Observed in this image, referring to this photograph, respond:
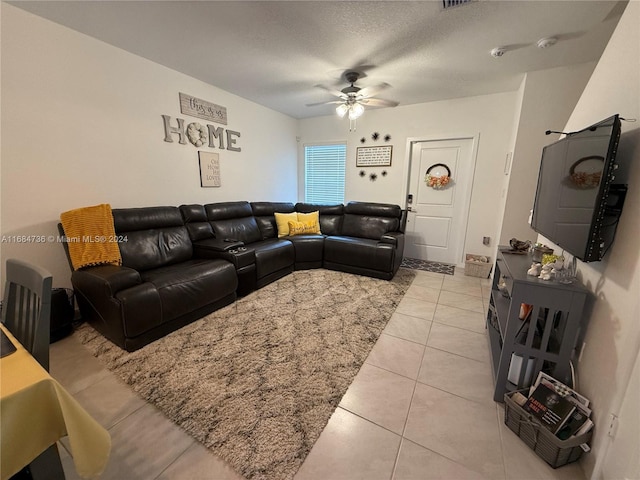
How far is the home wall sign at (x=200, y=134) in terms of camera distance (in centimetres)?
299

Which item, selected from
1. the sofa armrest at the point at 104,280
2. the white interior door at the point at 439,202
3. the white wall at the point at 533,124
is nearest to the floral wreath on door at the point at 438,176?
the white interior door at the point at 439,202

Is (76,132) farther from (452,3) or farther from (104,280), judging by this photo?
(452,3)

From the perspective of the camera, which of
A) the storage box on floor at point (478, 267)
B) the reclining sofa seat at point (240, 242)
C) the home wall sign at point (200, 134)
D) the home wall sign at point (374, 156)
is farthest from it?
the home wall sign at point (374, 156)

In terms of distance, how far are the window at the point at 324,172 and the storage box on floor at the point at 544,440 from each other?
402 cm

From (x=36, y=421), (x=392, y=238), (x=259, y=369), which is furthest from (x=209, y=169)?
(x=36, y=421)

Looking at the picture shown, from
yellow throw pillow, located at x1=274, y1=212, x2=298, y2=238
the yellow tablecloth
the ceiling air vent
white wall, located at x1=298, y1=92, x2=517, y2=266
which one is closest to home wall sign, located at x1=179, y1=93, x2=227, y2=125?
yellow throw pillow, located at x1=274, y1=212, x2=298, y2=238

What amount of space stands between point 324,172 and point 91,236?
374 centimetres

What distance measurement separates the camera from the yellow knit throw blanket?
6.90 ft

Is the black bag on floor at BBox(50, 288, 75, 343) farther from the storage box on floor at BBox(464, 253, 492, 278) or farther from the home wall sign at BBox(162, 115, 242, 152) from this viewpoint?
the storage box on floor at BBox(464, 253, 492, 278)

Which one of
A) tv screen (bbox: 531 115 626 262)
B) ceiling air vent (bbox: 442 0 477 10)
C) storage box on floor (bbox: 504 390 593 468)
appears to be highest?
ceiling air vent (bbox: 442 0 477 10)

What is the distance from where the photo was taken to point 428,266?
406cm

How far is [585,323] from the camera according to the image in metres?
1.41

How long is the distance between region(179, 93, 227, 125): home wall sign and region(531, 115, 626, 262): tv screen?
3.63 metres

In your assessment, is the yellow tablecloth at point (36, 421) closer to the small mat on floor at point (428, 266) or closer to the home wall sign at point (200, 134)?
the home wall sign at point (200, 134)
